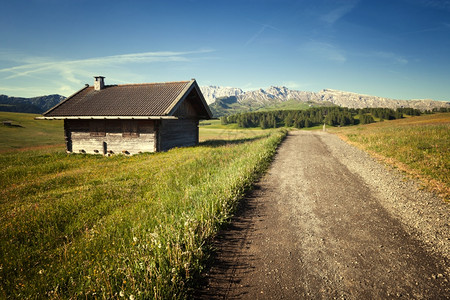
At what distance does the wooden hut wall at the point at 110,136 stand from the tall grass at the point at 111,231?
6.81m

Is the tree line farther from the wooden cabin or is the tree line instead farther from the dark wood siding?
the wooden cabin

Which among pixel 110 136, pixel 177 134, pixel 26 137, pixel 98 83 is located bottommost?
pixel 26 137

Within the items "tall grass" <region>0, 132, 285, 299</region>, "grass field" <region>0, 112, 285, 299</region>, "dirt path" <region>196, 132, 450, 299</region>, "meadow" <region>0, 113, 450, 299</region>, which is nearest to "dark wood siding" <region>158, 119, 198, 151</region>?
"meadow" <region>0, 113, 450, 299</region>

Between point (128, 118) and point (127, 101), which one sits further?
point (127, 101)

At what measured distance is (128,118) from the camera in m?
15.6

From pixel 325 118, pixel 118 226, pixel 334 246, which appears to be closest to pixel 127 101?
pixel 118 226

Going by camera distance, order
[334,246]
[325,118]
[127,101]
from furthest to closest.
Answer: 1. [325,118]
2. [127,101]
3. [334,246]

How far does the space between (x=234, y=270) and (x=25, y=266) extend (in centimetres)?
416

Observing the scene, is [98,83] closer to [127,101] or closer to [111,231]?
[127,101]

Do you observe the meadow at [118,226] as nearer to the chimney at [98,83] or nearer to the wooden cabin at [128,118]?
the wooden cabin at [128,118]

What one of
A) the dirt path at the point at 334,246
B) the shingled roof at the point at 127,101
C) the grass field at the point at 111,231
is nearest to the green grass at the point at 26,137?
the shingled roof at the point at 127,101

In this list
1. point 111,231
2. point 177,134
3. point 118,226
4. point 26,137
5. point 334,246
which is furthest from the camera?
point 26,137

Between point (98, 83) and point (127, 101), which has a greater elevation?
point (98, 83)

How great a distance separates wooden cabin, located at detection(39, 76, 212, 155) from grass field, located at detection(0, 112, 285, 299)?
6885 millimetres
